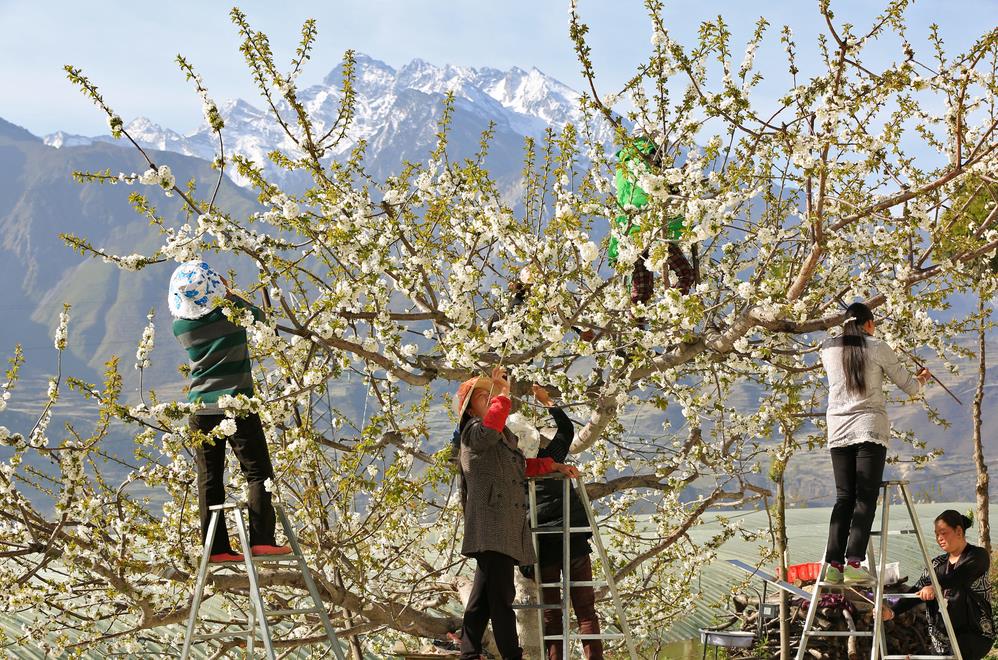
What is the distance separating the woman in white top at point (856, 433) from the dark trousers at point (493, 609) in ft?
5.06

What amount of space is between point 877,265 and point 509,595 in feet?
9.67

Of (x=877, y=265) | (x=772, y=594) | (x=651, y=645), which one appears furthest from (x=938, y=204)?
(x=651, y=645)

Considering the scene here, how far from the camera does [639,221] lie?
4.66 m

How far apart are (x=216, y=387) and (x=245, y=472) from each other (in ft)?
1.46

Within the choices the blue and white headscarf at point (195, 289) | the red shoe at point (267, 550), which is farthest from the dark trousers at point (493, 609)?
the blue and white headscarf at point (195, 289)

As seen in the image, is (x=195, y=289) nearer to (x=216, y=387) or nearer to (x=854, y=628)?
(x=216, y=387)

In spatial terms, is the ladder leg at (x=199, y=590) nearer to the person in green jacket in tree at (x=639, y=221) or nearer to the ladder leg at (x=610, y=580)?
the ladder leg at (x=610, y=580)

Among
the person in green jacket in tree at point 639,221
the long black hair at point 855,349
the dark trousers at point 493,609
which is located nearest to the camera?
the dark trousers at point 493,609

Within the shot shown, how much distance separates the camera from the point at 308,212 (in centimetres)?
508

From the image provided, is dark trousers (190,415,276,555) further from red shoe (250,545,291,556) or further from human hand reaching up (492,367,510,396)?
human hand reaching up (492,367,510,396)

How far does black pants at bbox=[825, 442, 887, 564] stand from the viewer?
15.8 feet

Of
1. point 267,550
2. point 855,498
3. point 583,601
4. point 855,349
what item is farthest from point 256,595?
point 855,349

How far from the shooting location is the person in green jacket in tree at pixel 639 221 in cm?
473

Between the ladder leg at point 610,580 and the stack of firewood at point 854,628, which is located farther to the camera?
the stack of firewood at point 854,628
